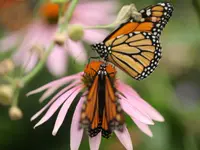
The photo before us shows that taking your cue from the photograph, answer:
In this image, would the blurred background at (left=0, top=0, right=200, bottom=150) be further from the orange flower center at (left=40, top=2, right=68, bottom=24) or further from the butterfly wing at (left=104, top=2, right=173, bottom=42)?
the butterfly wing at (left=104, top=2, right=173, bottom=42)

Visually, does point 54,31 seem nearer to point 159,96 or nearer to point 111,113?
point 159,96

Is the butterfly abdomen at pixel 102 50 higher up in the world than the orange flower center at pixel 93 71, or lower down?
higher up

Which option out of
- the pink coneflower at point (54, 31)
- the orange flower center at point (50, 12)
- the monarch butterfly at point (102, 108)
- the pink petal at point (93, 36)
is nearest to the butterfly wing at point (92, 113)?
Answer: the monarch butterfly at point (102, 108)

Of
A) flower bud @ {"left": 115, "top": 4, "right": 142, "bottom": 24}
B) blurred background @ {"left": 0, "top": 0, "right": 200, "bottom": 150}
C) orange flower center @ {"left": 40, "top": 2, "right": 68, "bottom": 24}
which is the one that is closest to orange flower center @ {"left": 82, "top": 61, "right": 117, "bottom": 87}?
flower bud @ {"left": 115, "top": 4, "right": 142, "bottom": 24}

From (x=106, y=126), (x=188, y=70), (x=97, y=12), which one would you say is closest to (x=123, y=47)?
(x=106, y=126)

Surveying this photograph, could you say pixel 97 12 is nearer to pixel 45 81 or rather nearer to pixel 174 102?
pixel 45 81

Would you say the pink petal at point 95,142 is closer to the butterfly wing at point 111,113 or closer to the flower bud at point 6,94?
the butterfly wing at point 111,113

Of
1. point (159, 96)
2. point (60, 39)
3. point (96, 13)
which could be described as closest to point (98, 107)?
point (60, 39)
